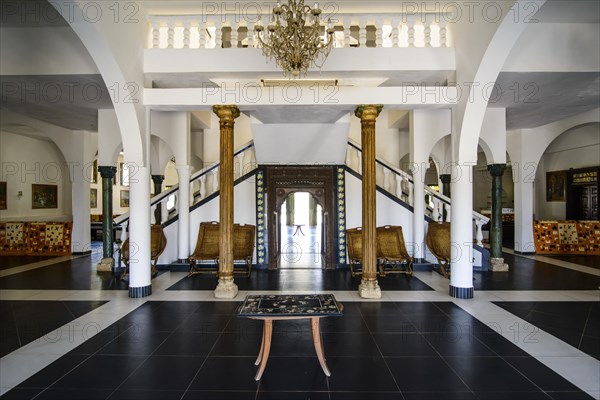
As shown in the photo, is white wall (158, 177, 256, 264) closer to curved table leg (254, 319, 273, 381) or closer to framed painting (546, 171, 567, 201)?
curved table leg (254, 319, 273, 381)

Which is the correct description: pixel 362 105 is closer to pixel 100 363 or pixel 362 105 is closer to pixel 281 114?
pixel 281 114

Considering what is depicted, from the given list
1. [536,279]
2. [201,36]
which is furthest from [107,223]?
[536,279]

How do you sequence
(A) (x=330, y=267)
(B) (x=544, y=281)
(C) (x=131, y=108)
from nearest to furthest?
(C) (x=131, y=108) < (B) (x=544, y=281) < (A) (x=330, y=267)

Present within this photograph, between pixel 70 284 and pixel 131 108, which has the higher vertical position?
pixel 131 108

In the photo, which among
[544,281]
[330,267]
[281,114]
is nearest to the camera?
[281,114]

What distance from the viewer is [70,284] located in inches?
266

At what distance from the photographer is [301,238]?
13875 mm

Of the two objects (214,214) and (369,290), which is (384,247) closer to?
(369,290)

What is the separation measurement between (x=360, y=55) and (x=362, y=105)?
81 cm

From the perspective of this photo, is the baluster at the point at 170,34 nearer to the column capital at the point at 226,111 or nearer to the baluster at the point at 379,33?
the column capital at the point at 226,111

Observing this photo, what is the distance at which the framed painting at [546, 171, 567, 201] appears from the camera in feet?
42.5

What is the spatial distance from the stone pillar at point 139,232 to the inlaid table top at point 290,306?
3060 millimetres

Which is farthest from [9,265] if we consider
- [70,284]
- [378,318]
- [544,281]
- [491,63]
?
[544,281]

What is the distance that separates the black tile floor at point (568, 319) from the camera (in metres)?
3.96
